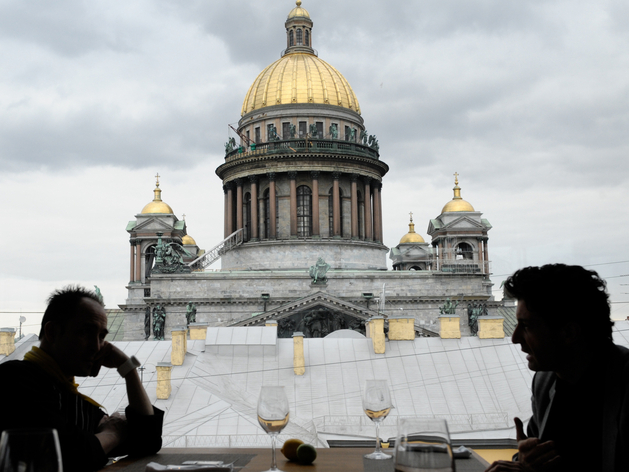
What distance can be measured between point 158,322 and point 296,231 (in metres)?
15.0

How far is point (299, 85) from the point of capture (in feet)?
201

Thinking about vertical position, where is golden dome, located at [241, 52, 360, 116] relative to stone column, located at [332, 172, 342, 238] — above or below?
above

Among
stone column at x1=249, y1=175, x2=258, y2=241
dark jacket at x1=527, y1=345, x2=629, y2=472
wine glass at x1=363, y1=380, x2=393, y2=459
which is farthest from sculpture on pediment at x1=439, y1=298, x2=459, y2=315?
dark jacket at x1=527, y1=345, x2=629, y2=472

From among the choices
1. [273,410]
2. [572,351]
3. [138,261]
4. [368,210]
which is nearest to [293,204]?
[368,210]

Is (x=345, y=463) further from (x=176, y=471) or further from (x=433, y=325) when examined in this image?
(x=433, y=325)

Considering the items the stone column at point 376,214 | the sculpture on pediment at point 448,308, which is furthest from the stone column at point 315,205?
the sculpture on pediment at point 448,308

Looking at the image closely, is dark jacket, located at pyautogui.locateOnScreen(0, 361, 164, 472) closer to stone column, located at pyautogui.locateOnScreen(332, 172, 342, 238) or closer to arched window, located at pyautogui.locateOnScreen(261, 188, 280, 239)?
stone column, located at pyautogui.locateOnScreen(332, 172, 342, 238)

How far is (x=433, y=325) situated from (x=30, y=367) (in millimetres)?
44909

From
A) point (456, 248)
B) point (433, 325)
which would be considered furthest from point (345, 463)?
point (456, 248)

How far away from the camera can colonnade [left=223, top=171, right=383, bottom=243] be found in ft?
194

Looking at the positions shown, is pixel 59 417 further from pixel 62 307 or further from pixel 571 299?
pixel 571 299

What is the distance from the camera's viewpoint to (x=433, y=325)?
48.7 meters

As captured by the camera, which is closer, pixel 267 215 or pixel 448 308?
pixel 448 308

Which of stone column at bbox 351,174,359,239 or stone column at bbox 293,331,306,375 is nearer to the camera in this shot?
stone column at bbox 293,331,306,375
